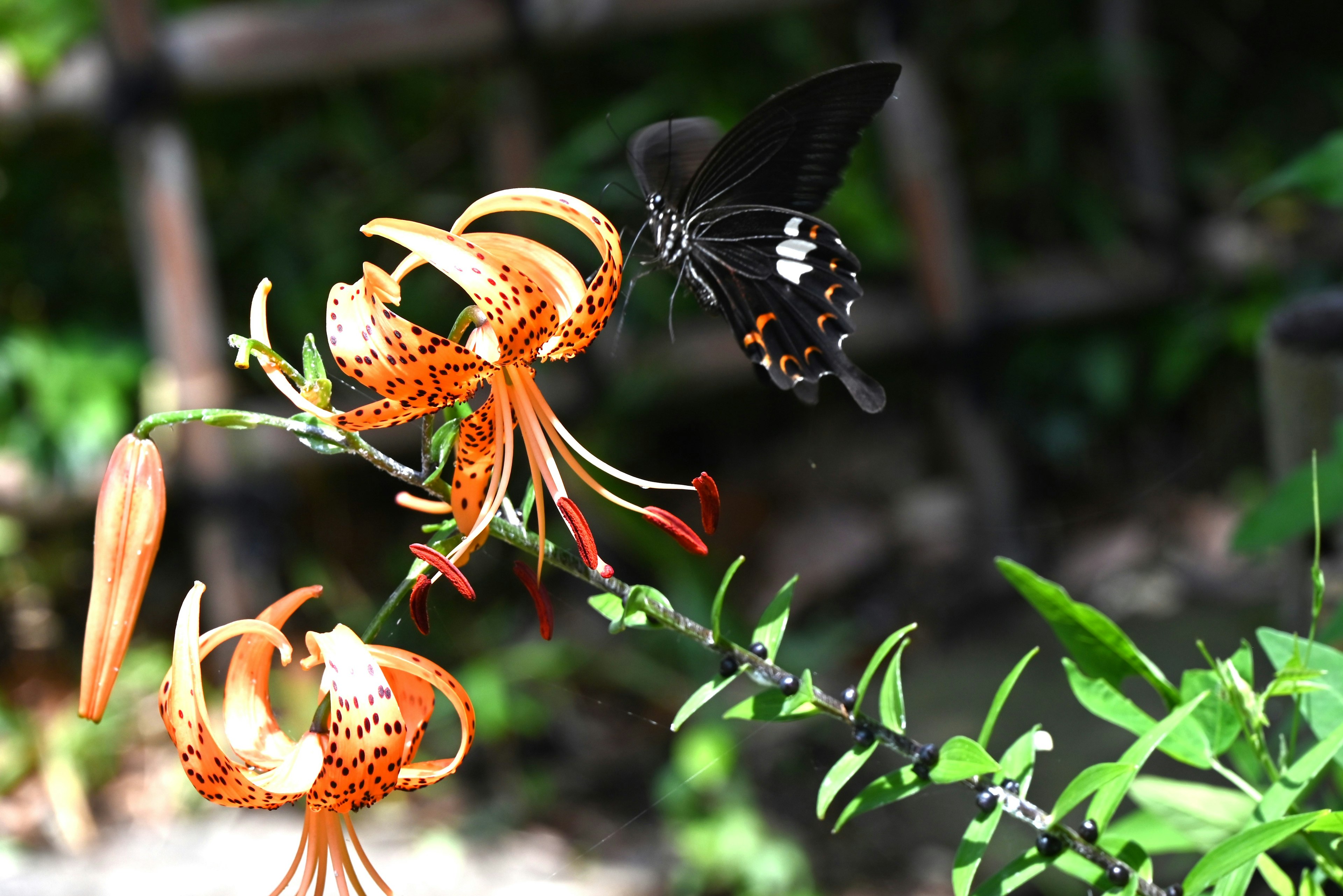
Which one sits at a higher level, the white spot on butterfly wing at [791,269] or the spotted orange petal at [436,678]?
the white spot on butterfly wing at [791,269]

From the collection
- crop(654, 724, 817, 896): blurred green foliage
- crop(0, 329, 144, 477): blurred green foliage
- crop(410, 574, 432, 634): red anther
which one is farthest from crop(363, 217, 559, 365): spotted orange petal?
crop(0, 329, 144, 477): blurred green foliage

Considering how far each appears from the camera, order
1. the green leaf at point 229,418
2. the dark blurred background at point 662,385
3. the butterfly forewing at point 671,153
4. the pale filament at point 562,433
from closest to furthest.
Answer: the green leaf at point 229,418
the pale filament at point 562,433
the butterfly forewing at point 671,153
the dark blurred background at point 662,385

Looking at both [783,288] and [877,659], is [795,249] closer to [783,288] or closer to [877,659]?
[783,288]

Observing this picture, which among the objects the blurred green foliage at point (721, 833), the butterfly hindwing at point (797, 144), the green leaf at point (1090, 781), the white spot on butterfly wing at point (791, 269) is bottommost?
the blurred green foliage at point (721, 833)

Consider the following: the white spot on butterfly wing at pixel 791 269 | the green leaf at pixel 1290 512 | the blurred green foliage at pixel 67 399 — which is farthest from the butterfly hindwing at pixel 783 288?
the blurred green foliage at pixel 67 399

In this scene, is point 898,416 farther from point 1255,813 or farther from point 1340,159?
point 1255,813

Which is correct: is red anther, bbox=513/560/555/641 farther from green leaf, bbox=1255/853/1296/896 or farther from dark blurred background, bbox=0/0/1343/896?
dark blurred background, bbox=0/0/1343/896

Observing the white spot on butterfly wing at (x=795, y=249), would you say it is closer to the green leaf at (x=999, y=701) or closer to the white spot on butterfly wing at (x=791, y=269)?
the white spot on butterfly wing at (x=791, y=269)
